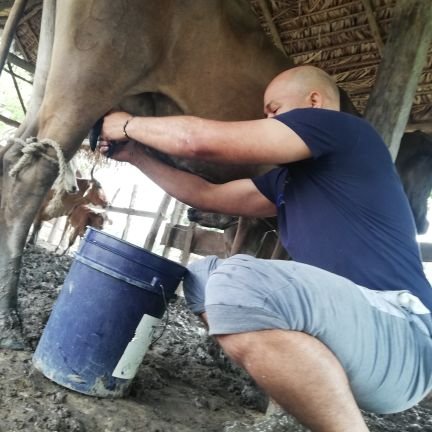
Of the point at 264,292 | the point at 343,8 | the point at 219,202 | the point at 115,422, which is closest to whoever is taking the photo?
the point at 264,292

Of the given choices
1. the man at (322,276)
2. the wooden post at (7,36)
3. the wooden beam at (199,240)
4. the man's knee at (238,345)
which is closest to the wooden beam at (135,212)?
the wooden beam at (199,240)

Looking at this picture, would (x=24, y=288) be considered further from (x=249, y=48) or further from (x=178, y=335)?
(x=249, y=48)

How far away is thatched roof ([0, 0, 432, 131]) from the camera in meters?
3.28

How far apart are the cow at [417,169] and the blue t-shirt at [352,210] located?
84.7 inches

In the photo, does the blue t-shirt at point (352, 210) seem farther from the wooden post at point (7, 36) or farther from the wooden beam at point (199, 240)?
the wooden beam at point (199, 240)

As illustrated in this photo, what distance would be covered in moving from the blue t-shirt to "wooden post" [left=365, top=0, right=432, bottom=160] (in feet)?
2.26

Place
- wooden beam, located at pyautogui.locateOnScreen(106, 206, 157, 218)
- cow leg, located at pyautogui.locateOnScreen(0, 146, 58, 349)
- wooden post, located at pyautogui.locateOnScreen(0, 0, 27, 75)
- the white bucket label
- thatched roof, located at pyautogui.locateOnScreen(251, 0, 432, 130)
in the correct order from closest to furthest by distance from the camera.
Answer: the white bucket label → cow leg, located at pyautogui.locateOnScreen(0, 146, 58, 349) → wooden post, located at pyautogui.locateOnScreen(0, 0, 27, 75) → thatched roof, located at pyautogui.locateOnScreen(251, 0, 432, 130) → wooden beam, located at pyautogui.locateOnScreen(106, 206, 157, 218)

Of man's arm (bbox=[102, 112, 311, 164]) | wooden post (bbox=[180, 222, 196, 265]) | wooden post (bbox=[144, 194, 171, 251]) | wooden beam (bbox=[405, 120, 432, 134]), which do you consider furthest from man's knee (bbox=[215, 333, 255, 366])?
wooden post (bbox=[144, 194, 171, 251])

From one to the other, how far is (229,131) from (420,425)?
219 centimetres

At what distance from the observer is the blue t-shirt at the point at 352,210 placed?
1.36 m

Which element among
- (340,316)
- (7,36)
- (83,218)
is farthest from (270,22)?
(83,218)

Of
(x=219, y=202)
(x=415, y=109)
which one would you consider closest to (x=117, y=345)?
(x=219, y=202)

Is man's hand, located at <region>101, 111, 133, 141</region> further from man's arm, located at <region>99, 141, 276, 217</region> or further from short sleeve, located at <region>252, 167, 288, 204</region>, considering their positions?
short sleeve, located at <region>252, 167, 288, 204</region>

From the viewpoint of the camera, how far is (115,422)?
5.47 ft
